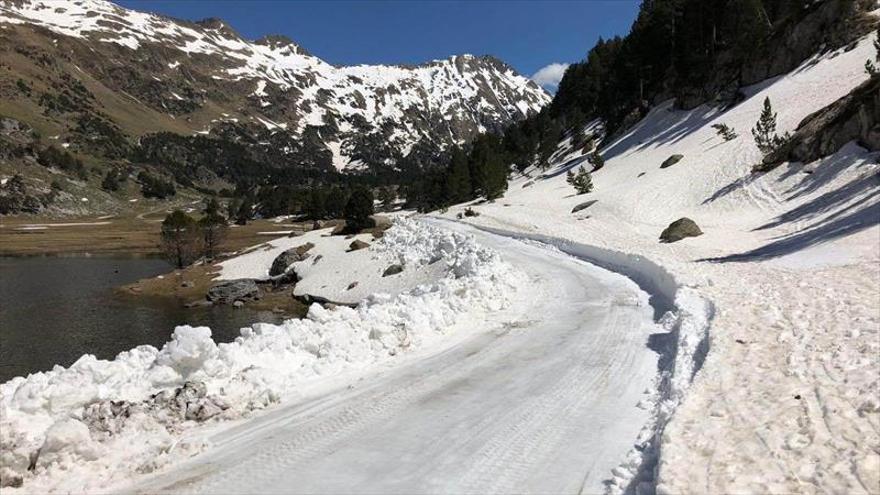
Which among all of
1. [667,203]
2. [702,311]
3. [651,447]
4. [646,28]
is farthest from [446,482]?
[646,28]

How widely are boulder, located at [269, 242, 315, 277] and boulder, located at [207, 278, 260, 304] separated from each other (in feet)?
16.8

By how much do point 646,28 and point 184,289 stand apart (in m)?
74.7

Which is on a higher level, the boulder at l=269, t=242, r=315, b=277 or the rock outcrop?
the boulder at l=269, t=242, r=315, b=277

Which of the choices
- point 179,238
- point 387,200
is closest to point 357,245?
point 179,238

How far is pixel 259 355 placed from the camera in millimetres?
10906

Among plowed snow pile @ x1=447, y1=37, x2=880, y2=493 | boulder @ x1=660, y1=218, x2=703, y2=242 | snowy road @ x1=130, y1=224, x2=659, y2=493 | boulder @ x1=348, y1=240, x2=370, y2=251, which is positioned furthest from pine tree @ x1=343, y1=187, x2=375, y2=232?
snowy road @ x1=130, y1=224, x2=659, y2=493

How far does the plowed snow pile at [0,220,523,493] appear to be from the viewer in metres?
7.21

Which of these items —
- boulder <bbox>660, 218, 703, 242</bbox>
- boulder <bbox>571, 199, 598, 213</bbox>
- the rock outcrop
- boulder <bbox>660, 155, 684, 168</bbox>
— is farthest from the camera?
boulder <bbox>660, 155, 684, 168</bbox>

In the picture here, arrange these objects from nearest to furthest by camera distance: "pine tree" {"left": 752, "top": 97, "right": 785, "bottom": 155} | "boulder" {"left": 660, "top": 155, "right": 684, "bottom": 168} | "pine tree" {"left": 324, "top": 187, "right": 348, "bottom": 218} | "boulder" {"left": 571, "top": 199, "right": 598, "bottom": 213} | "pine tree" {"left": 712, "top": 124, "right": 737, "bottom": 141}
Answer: "pine tree" {"left": 752, "top": 97, "right": 785, "bottom": 155}
"pine tree" {"left": 712, "top": 124, "right": 737, "bottom": 141}
"boulder" {"left": 571, "top": 199, "right": 598, "bottom": 213}
"boulder" {"left": 660, "top": 155, "right": 684, "bottom": 168}
"pine tree" {"left": 324, "top": 187, "right": 348, "bottom": 218}

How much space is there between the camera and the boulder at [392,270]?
38.6m

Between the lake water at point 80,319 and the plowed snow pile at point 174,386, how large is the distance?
1901 cm

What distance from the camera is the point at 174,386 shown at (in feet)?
31.8

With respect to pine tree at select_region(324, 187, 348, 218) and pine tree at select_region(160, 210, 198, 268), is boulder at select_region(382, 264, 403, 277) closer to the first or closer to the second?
pine tree at select_region(160, 210, 198, 268)

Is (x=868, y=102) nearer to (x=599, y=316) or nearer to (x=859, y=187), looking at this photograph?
(x=859, y=187)
